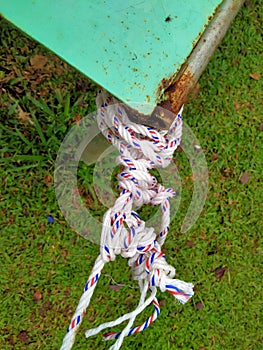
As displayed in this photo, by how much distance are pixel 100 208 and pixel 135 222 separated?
2.74 feet

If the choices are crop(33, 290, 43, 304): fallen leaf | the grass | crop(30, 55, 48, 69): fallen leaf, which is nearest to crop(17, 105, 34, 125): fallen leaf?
the grass

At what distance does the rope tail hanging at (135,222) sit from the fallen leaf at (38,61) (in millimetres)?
833

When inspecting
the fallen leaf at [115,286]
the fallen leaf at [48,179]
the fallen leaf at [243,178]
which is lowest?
the fallen leaf at [115,286]

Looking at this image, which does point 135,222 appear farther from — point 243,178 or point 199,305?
point 243,178

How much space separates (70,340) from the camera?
4.05 feet

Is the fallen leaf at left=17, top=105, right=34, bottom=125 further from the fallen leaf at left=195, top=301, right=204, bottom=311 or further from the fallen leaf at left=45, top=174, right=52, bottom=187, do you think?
the fallen leaf at left=195, top=301, right=204, bottom=311

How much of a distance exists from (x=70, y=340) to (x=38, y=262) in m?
0.76

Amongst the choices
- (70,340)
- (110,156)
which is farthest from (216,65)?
(70,340)

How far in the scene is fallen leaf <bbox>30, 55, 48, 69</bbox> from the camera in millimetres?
1993

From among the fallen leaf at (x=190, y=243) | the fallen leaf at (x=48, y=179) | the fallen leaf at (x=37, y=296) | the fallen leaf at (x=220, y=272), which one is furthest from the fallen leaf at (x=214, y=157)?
the fallen leaf at (x=37, y=296)

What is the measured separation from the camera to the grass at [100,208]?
1.93 metres

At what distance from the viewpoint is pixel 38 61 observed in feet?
6.56

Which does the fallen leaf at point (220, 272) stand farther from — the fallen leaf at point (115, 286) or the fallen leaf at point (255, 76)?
the fallen leaf at point (255, 76)

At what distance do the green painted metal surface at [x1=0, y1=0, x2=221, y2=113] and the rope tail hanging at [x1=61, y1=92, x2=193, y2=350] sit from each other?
0.09 meters
